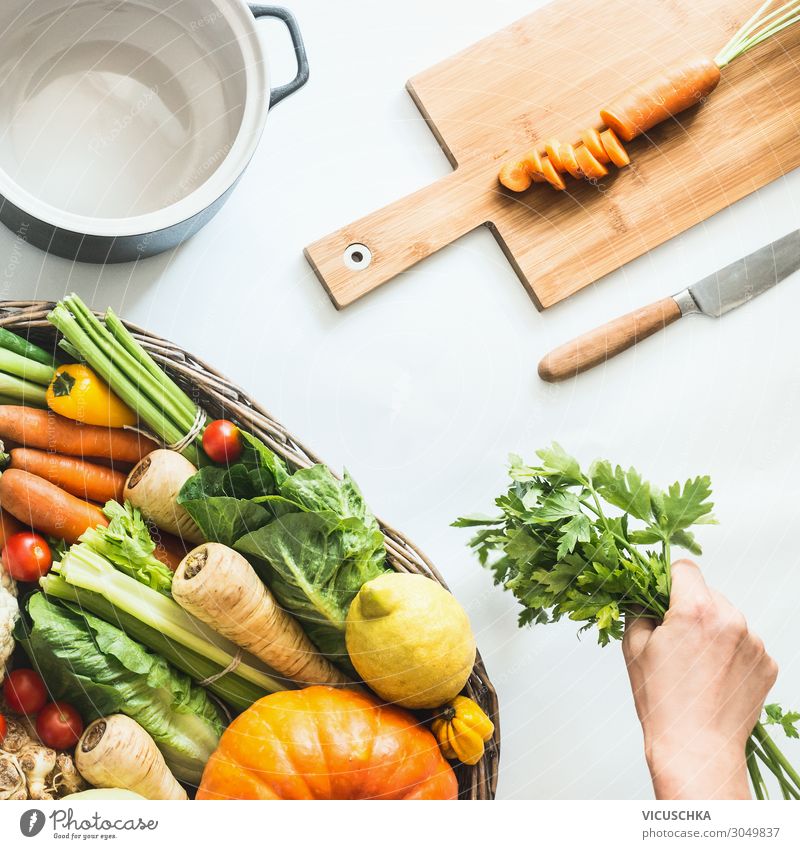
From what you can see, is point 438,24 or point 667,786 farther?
point 438,24

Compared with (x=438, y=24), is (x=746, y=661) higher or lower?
lower

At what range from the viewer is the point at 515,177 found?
0.67 m

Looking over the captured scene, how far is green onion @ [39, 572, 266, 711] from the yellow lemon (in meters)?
0.09

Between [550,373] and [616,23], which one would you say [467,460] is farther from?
[616,23]

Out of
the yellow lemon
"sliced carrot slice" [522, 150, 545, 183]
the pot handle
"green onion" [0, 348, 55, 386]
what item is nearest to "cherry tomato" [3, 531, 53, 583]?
"green onion" [0, 348, 55, 386]

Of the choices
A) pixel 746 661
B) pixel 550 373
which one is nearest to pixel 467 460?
pixel 550 373

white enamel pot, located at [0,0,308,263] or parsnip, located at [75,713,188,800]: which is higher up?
white enamel pot, located at [0,0,308,263]

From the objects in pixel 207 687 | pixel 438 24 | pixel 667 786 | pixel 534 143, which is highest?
pixel 438 24

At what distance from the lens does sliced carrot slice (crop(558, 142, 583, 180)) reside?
26.1 inches

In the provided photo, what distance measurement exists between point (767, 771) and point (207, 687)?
0.43 m

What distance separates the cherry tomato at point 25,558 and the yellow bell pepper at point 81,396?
9 centimetres

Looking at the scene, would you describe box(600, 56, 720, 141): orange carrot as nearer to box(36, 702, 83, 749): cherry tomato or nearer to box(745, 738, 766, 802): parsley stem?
box(745, 738, 766, 802): parsley stem

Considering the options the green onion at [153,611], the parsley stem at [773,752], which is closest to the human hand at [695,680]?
the parsley stem at [773,752]

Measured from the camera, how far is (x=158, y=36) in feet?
2.10
